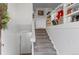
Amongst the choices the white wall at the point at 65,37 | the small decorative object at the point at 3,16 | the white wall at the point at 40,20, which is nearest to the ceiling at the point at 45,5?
the white wall at the point at 40,20

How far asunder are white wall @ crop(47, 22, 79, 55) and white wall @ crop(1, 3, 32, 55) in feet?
1.36

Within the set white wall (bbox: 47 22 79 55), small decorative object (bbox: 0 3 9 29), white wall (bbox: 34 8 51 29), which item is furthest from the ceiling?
small decorative object (bbox: 0 3 9 29)

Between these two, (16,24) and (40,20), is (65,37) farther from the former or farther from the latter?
(16,24)

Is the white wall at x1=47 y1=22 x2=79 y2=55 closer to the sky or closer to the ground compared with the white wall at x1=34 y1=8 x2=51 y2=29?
closer to the ground

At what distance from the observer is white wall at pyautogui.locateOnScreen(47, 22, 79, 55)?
2740 mm

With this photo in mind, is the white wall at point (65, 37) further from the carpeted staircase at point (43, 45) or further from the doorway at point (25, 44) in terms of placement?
the doorway at point (25, 44)

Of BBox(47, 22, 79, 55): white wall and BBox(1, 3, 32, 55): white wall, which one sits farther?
BBox(1, 3, 32, 55): white wall

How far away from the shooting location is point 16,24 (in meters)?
2.89

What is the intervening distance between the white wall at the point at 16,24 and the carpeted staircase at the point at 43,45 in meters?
0.20

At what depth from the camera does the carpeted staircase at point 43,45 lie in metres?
2.88

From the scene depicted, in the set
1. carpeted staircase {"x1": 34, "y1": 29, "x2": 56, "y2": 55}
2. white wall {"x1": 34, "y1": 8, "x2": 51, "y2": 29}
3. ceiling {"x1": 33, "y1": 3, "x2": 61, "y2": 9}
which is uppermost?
ceiling {"x1": 33, "y1": 3, "x2": 61, "y2": 9}

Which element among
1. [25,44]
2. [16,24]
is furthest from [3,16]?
[25,44]

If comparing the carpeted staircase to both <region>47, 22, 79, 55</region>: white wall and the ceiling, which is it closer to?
<region>47, 22, 79, 55</region>: white wall
